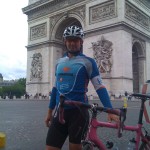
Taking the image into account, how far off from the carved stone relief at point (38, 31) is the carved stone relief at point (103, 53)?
736cm

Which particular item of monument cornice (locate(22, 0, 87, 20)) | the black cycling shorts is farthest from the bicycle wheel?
monument cornice (locate(22, 0, 87, 20))

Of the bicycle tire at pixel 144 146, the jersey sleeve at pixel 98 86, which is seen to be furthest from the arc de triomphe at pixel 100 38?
the jersey sleeve at pixel 98 86

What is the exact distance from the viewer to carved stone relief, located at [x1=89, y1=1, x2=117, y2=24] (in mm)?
21587

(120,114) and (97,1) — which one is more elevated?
(97,1)

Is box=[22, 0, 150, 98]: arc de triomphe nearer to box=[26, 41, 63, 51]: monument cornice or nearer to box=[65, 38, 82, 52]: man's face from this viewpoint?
box=[26, 41, 63, 51]: monument cornice

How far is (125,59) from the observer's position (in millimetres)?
20906

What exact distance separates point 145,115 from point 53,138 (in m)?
0.83

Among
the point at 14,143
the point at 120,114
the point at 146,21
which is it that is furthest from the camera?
the point at 146,21

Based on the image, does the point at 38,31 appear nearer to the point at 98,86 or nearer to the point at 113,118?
the point at 98,86

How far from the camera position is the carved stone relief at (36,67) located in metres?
27.2

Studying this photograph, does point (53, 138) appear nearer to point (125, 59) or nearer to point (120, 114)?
point (120, 114)

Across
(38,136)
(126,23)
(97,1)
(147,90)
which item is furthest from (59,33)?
(147,90)

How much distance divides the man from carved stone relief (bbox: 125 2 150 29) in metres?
20.6

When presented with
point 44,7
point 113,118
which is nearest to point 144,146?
point 113,118
